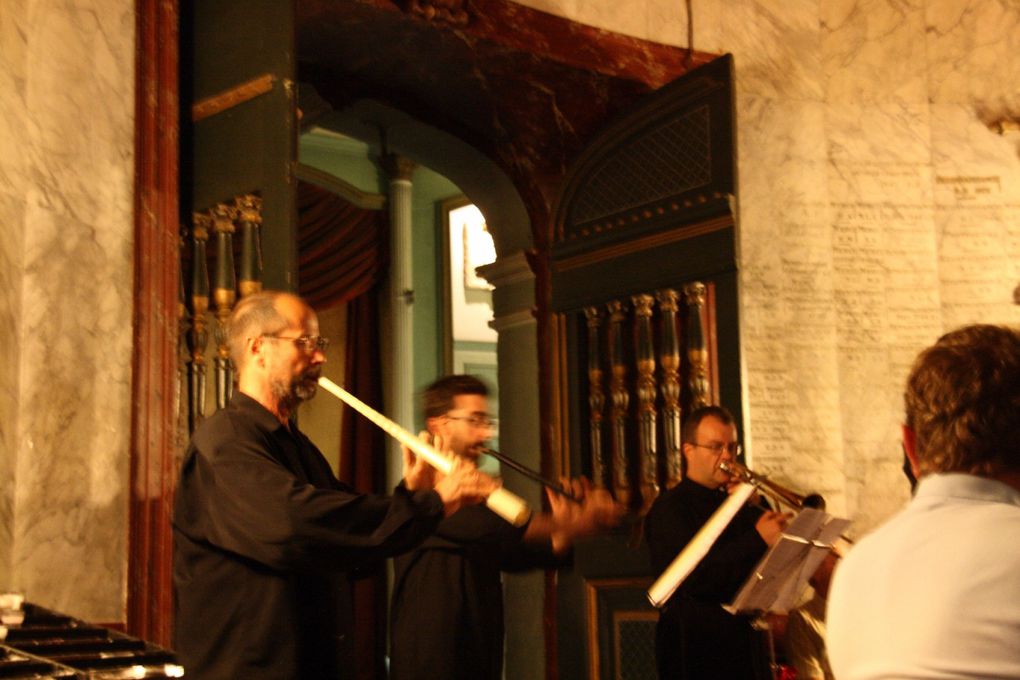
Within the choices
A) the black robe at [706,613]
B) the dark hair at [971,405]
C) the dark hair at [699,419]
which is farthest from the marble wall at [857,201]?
the dark hair at [971,405]

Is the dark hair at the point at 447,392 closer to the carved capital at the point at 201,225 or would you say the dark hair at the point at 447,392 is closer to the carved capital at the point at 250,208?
the carved capital at the point at 250,208

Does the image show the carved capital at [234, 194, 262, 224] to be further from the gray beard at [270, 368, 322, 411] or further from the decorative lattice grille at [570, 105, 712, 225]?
the decorative lattice grille at [570, 105, 712, 225]

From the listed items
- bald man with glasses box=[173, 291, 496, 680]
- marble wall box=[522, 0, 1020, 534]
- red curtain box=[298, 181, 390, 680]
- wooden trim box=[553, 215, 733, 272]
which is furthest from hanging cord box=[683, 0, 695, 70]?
bald man with glasses box=[173, 291, 496, 680]

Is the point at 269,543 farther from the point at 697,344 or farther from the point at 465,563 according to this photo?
the point at 697,344

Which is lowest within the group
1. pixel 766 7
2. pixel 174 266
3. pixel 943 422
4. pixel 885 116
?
pixel 943 422

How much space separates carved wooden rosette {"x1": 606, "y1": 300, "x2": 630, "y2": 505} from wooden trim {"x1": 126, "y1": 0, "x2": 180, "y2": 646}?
8.38 feet

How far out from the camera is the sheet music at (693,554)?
430 cm

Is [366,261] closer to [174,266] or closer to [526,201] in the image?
[526,201]

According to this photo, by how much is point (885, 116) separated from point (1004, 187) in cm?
79

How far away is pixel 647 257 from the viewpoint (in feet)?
21.7

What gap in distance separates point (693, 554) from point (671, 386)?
2.24 m

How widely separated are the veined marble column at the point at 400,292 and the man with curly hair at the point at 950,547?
848 centimetres

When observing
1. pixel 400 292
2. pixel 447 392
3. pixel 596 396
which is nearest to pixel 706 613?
pixel 447 392

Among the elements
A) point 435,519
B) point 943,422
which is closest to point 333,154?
point 435,519
